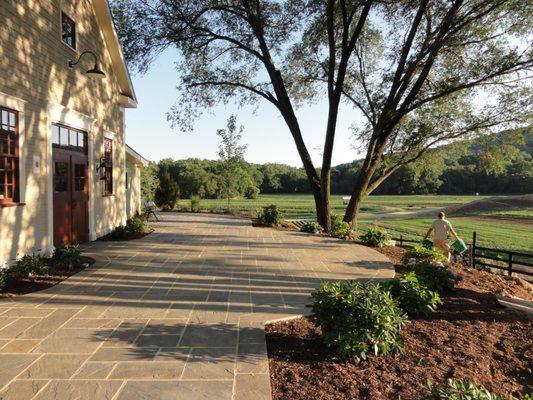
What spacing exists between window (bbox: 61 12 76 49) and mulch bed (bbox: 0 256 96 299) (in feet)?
17.4

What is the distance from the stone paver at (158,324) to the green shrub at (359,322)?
709mm

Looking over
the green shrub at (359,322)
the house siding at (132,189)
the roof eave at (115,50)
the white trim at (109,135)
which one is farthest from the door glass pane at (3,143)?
the house siding at (132,189)

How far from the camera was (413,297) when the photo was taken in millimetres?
4609

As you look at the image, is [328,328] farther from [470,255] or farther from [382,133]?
[382,133]

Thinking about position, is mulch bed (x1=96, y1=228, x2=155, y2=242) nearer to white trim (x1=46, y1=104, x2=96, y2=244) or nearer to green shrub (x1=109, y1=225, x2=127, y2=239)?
green shrub (x1=109, y1=225, x2=127, y2=239)

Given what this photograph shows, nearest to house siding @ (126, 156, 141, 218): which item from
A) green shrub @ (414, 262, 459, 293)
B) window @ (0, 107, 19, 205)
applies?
window @ (0, 107, 19, 205)

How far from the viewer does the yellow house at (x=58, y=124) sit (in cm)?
653

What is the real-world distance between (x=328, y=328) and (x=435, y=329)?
4.67 feet

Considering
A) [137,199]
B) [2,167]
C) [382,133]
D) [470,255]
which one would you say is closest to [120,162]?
[2,167]

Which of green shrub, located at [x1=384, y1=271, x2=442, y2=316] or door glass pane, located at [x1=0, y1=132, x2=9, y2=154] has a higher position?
door glass pane, located at [x1=0, y1=132, x2=9, y2=154]

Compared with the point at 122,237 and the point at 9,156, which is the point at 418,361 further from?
the point at 122,237

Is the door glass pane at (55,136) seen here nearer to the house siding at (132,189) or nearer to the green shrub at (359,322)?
the green shrub at (359,322)

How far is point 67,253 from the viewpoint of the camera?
22.2 ft

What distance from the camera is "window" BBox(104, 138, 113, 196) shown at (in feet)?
37.9
